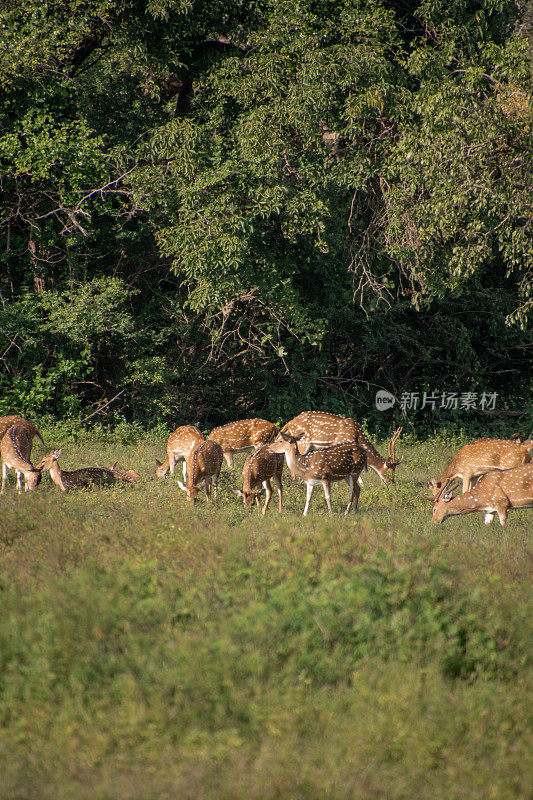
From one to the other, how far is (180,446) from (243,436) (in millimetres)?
1142

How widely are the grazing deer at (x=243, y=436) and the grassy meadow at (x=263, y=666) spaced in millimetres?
4765

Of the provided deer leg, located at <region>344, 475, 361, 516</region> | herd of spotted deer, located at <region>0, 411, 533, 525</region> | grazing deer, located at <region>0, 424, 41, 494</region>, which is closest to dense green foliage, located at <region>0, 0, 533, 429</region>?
herd of spotted deer, located at <region>0, 411, 533, 525</region>

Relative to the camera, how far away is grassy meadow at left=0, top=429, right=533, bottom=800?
4.34 m

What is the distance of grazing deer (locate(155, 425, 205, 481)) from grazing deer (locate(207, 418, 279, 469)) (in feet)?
1.49

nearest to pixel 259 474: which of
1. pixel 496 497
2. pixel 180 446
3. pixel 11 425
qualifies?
pixel 180 446

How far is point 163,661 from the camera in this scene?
208 inches

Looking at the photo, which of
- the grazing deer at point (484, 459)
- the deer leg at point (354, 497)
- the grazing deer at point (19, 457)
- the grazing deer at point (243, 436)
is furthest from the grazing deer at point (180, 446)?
the grazing deer at point (484, 459)

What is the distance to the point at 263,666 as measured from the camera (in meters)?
5.18

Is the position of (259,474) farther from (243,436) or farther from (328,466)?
(243,436)

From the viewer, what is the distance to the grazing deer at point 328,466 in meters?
10.5

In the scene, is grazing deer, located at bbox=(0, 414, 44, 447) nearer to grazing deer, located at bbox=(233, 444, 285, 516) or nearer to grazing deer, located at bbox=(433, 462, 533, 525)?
grazing deer, located at bbox=(233, 444, 285, 516)

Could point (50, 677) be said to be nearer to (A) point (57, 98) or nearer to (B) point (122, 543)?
(B) point (122, 543)

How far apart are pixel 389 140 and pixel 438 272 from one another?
248 centimetres

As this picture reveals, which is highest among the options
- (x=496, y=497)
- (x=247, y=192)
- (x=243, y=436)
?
(x=247, y=192)
